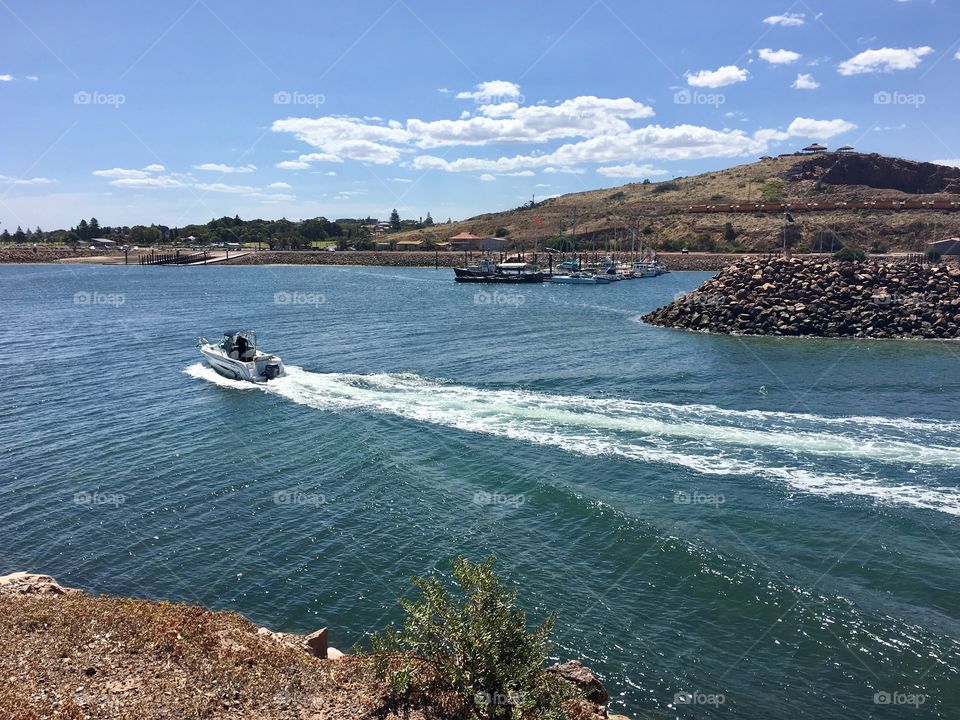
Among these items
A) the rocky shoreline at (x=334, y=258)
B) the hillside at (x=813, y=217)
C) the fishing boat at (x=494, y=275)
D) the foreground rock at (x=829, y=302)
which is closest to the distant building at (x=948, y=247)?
the hillside at (x=813, y=217)

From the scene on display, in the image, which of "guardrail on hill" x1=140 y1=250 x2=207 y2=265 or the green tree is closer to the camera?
the green tree

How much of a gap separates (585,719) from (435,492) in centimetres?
1344

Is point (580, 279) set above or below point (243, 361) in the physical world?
above

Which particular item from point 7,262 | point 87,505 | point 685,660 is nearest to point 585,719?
point 685,660

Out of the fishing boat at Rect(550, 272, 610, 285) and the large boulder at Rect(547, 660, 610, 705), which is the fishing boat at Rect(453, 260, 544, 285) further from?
the large boulder at Rect(547, 660, 610, 705)

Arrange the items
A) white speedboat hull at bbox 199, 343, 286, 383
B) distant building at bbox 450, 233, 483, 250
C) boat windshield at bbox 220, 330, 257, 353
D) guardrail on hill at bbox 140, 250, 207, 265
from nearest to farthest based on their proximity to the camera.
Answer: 1. white speedboat hull at bbox 199, 343, 286, 383
2. boat windshield at bbox 220, 330, 257, 353
3. guardrail on hill at bbox 140, 250, 207, 265
4. distant building at bbox 450, 233, 483, 250

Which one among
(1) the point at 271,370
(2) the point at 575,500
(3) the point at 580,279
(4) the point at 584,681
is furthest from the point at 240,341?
(3) the point at 580,279

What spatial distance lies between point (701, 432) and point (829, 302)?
35.8m

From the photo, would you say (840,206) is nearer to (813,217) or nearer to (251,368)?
(813,217)

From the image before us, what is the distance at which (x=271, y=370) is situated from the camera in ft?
136

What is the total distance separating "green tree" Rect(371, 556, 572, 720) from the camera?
1055 centimetres

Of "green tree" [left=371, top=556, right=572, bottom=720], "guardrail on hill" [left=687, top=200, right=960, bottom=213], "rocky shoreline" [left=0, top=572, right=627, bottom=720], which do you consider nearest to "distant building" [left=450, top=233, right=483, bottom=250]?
"guardrail on hill" [left=687, top=200, right=960, bottom=213]

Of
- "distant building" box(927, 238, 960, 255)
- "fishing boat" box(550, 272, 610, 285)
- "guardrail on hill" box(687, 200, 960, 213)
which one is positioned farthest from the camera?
"guardrail on hill" box(687, 200, 960, 213)

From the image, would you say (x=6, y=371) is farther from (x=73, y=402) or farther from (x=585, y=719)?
(x=585, y=719)
